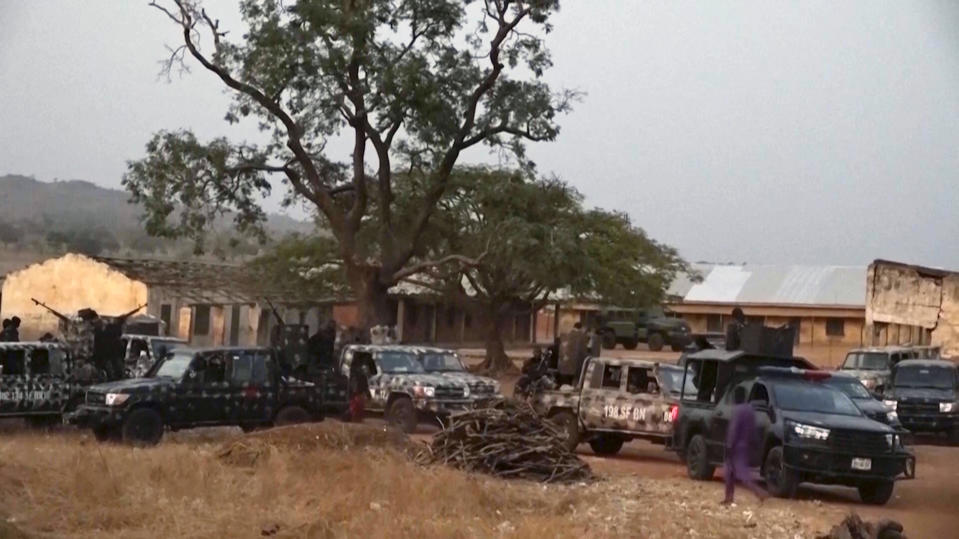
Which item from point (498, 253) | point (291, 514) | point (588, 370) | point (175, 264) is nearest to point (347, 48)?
point (498, 253)

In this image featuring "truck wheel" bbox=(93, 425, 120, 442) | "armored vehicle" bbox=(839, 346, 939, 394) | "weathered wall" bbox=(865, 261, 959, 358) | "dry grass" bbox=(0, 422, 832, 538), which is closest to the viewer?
"dry grass" bbox=(0, 422, 832, 538)

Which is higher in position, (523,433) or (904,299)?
(904,299)

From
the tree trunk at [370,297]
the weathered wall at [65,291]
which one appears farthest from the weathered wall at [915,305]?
the weathered wall at [65,291]

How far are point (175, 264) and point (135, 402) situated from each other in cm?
Result: 2961

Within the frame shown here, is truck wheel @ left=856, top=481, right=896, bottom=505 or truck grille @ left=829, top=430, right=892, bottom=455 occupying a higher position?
truck grille @ left=829, top=430, right=892, bottom=455

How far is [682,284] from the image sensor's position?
66.2 metres

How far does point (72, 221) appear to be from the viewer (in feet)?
404

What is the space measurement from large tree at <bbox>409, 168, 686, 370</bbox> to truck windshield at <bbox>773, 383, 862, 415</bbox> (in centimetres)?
1728

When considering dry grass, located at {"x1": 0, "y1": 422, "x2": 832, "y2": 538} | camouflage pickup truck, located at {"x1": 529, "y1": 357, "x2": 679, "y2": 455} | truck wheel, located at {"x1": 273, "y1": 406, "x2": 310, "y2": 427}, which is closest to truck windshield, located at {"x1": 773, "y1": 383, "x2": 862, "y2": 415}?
dry grass, located at {"x1": 0, "y1": 422, "x2": 832, "y2": 538}

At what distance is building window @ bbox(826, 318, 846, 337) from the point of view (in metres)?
Answer: 60.9

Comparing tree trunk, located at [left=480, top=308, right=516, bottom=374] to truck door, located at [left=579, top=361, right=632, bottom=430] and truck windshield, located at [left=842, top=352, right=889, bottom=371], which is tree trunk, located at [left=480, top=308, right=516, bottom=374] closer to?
truck windshield, located at [left=842, top=352, right=889, bottom=371]

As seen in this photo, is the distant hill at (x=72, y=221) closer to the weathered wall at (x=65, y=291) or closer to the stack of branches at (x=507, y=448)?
the weathered wall at (x=65, y=291)

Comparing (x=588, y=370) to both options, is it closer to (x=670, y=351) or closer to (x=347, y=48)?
(x=347, y=48)

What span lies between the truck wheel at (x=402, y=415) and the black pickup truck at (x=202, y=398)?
130cm
